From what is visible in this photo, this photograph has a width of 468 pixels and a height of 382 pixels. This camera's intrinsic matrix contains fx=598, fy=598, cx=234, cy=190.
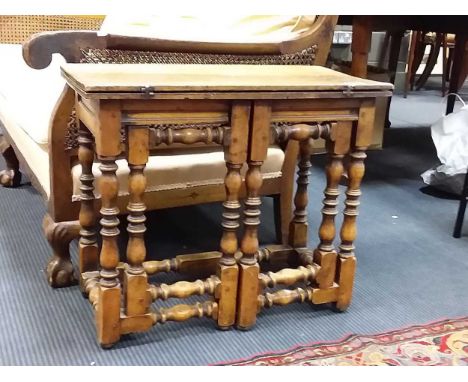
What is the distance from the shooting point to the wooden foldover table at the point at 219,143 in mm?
1003

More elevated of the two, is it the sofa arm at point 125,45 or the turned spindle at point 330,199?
the sofa arm at point 125,45

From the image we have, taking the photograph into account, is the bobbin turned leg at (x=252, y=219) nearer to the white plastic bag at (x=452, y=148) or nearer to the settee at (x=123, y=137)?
the settee at (x=123, y=137)

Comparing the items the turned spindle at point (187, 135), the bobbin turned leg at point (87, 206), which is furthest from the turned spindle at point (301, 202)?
the bobbin turned leg at point (87, 206)

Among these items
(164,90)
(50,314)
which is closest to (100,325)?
(50,314)

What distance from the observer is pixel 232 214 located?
1134 millimetres

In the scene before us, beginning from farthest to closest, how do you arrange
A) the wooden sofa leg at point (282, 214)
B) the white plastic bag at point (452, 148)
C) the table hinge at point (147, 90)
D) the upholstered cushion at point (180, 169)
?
the white plastic bag at point (452, 148)
the wooden sofa leg at point (282, 214)
the upholstered cushion at point (180, 169)
the table hinge at point (147, 90)

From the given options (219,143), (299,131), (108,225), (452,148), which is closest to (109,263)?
(108,225)

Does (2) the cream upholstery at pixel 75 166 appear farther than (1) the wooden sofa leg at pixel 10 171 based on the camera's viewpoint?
No

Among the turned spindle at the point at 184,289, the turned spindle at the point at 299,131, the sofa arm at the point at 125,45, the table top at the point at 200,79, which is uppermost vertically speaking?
the sofa arm at the point at 125,45

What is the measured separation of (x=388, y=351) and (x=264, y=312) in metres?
0.27

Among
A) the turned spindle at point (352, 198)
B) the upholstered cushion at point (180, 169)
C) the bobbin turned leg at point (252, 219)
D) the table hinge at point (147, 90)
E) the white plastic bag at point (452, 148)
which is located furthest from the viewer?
the white plastic bag at point (452, 148)

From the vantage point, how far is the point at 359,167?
1.18 meters

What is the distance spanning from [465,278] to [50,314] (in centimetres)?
98

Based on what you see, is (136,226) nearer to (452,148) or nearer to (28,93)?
(28,93)
